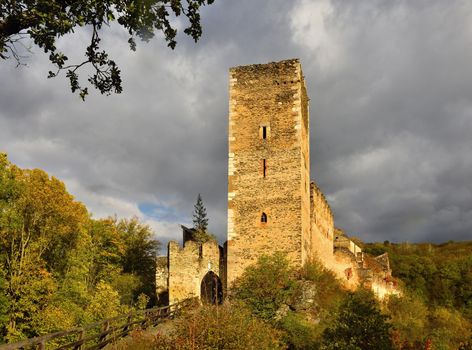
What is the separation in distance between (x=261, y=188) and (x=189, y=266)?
5.71 m

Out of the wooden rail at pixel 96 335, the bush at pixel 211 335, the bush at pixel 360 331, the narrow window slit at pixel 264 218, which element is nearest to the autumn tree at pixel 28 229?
the wooden rail at pixel 96 335

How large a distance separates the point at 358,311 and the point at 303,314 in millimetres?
7567

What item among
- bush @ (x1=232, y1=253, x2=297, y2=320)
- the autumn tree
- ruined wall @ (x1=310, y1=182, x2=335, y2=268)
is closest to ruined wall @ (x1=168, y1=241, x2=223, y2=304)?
bush @ (x1=232, y1=253, x2=297, y2=320)

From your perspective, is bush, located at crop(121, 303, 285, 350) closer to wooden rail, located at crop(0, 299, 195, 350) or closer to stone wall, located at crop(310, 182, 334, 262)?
wooden rail, located at crop(0, 299, 195, 350)

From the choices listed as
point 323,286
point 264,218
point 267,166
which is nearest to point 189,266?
point 264,218

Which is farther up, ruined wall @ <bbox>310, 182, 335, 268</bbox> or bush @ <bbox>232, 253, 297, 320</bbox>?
ruined wall @ <bbox>310, 182, 335, 268</bbox>

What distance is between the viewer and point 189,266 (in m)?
27.3

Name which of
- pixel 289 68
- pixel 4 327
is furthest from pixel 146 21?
pixel 4 327

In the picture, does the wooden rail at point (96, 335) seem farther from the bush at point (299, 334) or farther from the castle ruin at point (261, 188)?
the castle ruin at point (261, 188)

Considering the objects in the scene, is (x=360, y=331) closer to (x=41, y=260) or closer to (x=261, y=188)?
(x=261, y=188)

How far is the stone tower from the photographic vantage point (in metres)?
24.7

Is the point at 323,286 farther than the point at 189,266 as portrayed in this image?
No

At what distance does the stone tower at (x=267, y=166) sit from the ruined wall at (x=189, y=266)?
240 centimetres

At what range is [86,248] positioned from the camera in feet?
109
